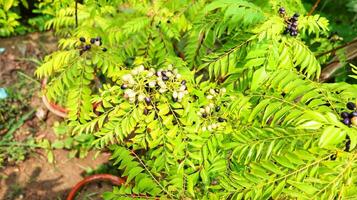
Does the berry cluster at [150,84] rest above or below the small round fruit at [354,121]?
below

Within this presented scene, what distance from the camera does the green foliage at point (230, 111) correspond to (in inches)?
72.6

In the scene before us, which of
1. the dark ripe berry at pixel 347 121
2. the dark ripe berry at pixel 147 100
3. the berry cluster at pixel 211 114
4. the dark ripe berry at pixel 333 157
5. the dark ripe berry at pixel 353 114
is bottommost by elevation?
the berry cluster at pixel 211 114

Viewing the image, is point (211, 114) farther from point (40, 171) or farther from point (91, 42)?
point (40, 171)

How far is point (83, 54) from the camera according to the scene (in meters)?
3.09

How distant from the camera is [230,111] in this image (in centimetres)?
240

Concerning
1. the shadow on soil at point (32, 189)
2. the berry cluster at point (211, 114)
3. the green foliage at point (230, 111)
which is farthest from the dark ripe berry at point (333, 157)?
the shadow on soil at point (32, 189)

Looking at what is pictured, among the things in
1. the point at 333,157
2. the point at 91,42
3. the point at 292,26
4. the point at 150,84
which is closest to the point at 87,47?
the point at 91,42

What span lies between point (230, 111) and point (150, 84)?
A: 0.54m

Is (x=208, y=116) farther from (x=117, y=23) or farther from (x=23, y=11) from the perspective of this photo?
(x=23, y=11)

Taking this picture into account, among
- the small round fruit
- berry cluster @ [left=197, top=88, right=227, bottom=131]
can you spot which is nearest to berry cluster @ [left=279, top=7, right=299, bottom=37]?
berry cluster @ [left=197, top=88, right=227, bottom=131]

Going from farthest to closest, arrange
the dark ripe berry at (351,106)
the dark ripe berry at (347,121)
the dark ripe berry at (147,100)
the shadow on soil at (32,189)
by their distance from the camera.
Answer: the shadow on soil at (32,189) → the dark ripe berry at (147,100) → the dark ripe berry at (351,106) → the dark ripe berry at (347,121)

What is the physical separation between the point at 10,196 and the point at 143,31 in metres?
2.39

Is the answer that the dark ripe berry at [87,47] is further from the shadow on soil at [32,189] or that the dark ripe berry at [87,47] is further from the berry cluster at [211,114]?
the shadow on soil at [32,189]

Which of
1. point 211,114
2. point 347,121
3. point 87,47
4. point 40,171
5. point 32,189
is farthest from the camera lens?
point 40,171
